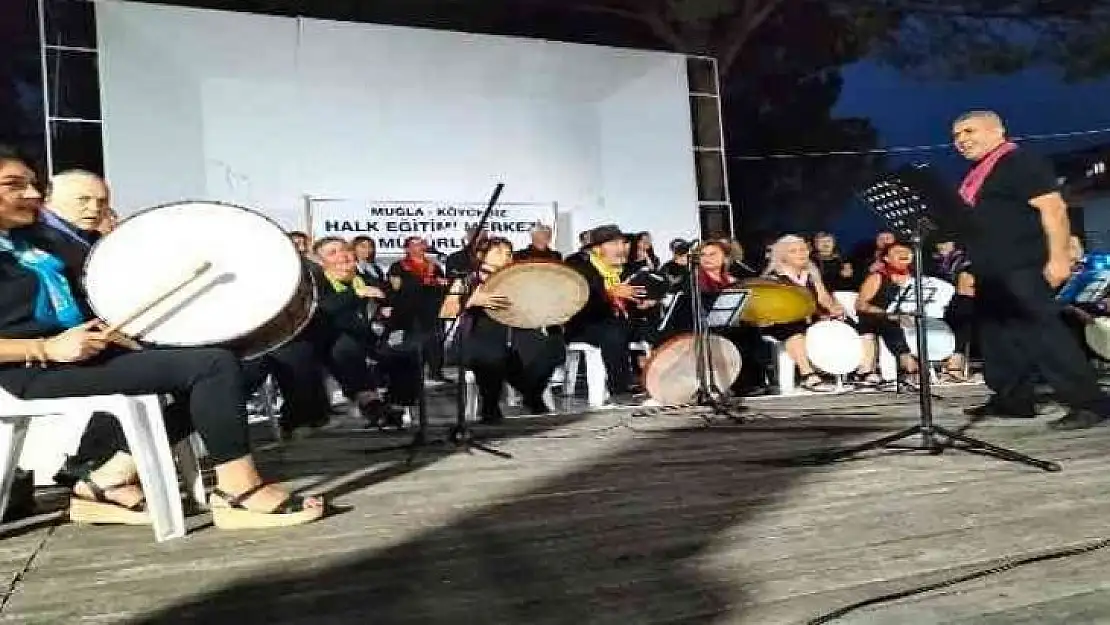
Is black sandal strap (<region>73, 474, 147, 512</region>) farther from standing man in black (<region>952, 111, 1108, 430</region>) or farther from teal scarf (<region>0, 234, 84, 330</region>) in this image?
standing man in black (<region>952, 111, 1108, 430</region>)

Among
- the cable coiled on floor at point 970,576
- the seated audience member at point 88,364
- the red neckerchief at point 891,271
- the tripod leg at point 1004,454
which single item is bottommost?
the cable coiled on floor at point 970,576

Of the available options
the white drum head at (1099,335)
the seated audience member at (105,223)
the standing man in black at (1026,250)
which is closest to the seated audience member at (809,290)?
the white drum head at (1099,335)

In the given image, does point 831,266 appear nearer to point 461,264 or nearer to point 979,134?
point 979,134

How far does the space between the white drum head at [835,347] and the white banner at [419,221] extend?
2.78 m

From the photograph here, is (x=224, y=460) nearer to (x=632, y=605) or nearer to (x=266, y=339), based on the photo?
(x=266, y=339)

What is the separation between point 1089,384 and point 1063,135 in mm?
14120

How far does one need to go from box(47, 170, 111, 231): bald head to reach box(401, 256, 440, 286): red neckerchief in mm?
3023

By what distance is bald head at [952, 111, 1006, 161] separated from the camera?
4.07 metres

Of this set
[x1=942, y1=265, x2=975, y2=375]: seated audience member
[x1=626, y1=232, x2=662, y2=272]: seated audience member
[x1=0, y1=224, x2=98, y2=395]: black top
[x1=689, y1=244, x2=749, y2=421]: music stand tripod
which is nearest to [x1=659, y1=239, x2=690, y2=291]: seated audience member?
[x1=626, y1=232, x2=662, y2=272]: seated audience member

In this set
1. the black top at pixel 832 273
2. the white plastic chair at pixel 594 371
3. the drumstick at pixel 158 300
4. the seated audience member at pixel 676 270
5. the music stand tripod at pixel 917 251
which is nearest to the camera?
the drumstick at pixel 158 300

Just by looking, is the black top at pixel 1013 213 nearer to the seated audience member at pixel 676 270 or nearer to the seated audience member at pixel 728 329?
the seated audience member at pixel 676 270

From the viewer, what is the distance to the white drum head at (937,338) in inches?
264

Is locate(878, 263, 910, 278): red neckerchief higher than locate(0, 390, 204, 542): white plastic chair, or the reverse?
locate(878, 263, 910, 278): red neckerchief

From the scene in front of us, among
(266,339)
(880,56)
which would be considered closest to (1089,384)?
(266,339)
